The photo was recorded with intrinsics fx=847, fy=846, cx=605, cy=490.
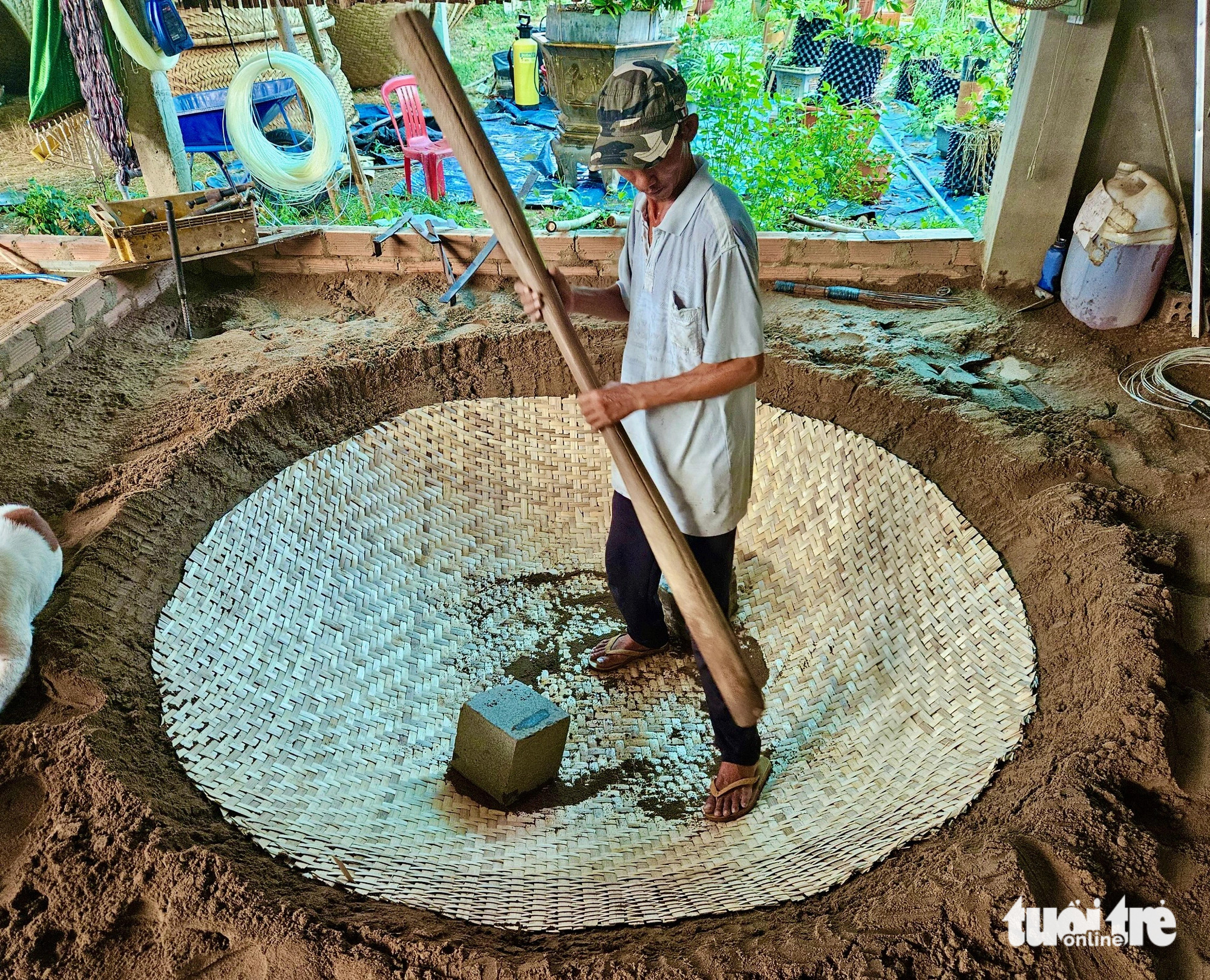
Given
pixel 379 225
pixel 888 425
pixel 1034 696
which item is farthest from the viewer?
pixel 379 225

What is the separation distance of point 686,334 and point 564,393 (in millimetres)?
1624

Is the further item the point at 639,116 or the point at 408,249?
the point at 408,249

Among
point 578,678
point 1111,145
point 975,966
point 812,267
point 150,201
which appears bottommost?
point 578,678

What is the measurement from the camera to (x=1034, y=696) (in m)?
2.04

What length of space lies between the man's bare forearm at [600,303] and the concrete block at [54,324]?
2273 millimetres

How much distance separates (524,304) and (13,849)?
1453mm

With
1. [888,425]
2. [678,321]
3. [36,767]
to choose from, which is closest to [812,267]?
[888,425]

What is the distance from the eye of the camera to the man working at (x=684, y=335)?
1.56m

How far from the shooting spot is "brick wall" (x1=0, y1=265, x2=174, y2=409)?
293 centimetres

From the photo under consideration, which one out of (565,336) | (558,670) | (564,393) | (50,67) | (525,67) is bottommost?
(558,670)

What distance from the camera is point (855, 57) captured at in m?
7.07

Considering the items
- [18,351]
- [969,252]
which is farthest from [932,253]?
[18,351]

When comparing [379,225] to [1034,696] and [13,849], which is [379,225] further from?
[1034,696]

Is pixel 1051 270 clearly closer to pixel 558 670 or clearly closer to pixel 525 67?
pixel 558 670
